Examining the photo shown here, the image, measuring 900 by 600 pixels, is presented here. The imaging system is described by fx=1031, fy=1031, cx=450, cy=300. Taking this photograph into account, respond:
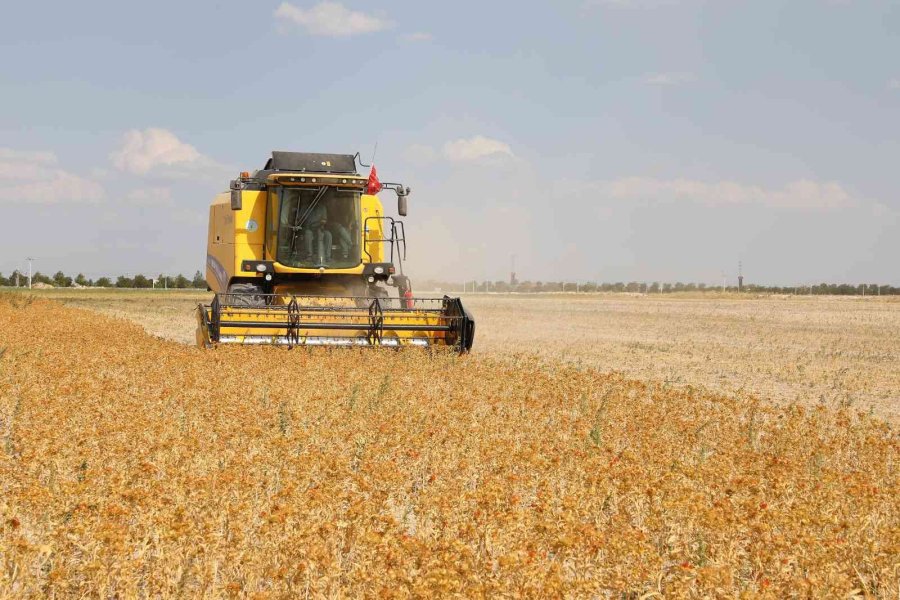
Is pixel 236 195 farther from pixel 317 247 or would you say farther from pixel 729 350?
pixel 729 350

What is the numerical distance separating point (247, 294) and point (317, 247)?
180 centimetres

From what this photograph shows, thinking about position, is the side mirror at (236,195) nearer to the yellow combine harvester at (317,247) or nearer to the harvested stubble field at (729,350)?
the yellow combine harvester at (317,247)

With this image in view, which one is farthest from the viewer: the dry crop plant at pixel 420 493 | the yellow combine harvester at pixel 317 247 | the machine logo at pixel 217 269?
the machine logo at pixel 217 269

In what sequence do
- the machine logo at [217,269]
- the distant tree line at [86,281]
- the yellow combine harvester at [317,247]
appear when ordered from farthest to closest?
the distant tree line at [86,281], the machine logo at [217,269], the yellow combine harvester at [317,247]

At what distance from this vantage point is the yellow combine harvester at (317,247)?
16.1 metres

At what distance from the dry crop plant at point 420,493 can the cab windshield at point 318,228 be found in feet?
20.9

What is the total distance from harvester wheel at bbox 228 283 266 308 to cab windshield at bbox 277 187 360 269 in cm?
66

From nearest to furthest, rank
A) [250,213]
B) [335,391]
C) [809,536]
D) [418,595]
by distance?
1. [418,595]
2. [809,536]
3. [335,391]
4. [250,213]

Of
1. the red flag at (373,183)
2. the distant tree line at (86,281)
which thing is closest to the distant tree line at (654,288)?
the distant tree line at (86,281)

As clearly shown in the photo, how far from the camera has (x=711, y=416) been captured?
401 inches

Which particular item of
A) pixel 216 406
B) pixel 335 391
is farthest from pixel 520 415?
pixel 216 406

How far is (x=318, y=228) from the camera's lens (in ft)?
57.4

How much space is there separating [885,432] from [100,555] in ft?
25.5

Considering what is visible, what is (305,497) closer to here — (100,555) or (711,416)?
(100,555)
